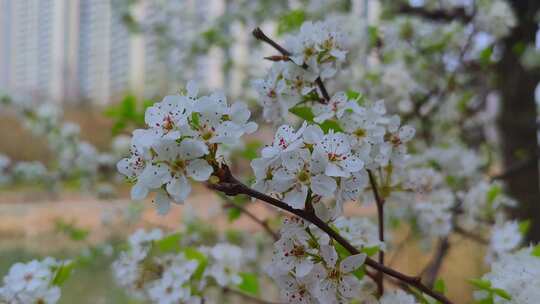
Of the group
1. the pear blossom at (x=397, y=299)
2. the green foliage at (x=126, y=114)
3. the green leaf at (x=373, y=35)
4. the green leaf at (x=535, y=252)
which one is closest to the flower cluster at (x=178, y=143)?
the pear blossom at (x=397, y=299)

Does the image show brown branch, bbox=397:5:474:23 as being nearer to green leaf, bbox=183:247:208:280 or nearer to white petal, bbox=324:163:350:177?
green leaf, bbox=183:247:208:280

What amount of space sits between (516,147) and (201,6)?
69.4 inches

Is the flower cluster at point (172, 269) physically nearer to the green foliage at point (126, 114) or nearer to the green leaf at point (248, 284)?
the green leaf at point (248, 284)

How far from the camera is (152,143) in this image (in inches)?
14.1

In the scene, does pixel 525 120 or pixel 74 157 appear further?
pixel 74 157

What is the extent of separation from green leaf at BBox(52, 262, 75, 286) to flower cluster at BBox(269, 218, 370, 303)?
0.27 metres

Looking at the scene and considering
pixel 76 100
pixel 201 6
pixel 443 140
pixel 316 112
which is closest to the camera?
pixel 316 112

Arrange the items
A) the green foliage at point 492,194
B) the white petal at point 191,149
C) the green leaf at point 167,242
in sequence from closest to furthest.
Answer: the white petal at point 191,149 → the green leaf at point 167,242 → the green foliage at point 492,194

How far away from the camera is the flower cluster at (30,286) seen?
20.8 inches

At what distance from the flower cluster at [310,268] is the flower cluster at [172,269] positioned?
22 centimetres

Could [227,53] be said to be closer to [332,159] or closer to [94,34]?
[332,159]

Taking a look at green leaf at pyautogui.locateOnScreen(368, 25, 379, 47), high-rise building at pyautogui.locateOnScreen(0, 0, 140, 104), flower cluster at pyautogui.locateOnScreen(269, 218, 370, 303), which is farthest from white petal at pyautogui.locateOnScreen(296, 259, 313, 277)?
high-rise building at pyautogui.locateOnScreen(0, 0, 140, 104)

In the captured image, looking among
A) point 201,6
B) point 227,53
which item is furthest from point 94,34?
point 227,53

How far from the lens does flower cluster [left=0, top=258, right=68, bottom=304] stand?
1.73 ft
